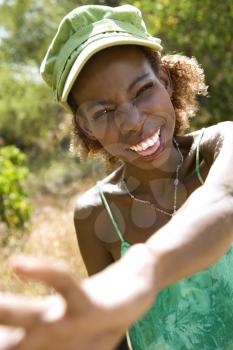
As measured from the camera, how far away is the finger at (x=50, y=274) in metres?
0.67

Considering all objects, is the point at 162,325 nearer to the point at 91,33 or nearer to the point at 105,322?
the point at 91,33

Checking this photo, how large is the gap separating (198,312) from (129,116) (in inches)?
25.9

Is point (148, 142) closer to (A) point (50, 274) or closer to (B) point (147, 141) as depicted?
(B) point (147, 141)

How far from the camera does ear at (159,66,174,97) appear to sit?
1.95m

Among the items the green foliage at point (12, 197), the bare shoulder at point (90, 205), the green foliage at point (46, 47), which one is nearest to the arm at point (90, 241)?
the bare shoulder at point (90, 205)

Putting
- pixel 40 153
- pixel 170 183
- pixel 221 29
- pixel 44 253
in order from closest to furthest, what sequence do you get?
pixel 170 183 < pixel 44 253 < pixel 221 29 < pixel 40 153

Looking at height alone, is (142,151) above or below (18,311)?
below

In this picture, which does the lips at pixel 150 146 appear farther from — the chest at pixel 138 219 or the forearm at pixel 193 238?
the forearm at pixel 193 238

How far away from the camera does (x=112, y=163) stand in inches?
92.4

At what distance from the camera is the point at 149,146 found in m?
1.74

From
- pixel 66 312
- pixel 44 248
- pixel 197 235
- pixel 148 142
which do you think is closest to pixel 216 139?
pixel 148 142

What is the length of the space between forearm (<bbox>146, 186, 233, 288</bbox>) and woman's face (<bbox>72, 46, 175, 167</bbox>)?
673 mm

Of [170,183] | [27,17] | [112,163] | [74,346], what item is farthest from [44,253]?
[27,17]

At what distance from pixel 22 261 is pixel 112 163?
168 centimetres
